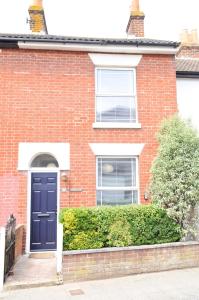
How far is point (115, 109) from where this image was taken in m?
9.55

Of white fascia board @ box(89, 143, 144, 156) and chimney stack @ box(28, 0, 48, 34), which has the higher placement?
chimney stack @ box(28, 0, 48, 34)

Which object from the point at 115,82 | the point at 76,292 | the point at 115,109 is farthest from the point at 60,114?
the point at 76,292

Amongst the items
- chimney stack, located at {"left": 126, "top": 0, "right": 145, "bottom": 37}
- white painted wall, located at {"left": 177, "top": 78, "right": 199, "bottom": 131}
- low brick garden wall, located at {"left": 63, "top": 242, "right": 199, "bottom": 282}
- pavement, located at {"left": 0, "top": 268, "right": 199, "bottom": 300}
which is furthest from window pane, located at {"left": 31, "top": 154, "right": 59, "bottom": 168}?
chimney stack, located at {"left": 126, "top": 0, "right": 145, "bottom": 37}

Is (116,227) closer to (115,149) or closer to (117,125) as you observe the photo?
(115,149)

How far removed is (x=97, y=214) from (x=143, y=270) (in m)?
1.59

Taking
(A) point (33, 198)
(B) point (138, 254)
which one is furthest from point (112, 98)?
(B) point (138, 254)

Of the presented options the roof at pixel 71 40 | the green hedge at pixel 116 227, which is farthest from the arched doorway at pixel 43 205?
the roof at pixel 71 40

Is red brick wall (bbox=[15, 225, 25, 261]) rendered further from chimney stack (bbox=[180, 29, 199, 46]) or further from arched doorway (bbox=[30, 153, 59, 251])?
chimney stack (bbox=[180, 29, 199, 46])

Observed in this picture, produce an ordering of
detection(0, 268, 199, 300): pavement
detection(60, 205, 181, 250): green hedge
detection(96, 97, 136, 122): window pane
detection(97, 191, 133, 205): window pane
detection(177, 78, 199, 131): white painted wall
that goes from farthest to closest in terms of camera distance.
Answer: detection(177, 78, 199, 131): white painted wall → detection(96, 97, 136, 122): window pane → detection(97, 191, 133, 205): window pane → detection(60, 205, 181, 250): green hedge → detection(0, 268, 199, 300): pavement

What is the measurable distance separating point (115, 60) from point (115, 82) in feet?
2.20

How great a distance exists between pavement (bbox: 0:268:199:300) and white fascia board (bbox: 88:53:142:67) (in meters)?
6.15

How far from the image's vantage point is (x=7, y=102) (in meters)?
9.07

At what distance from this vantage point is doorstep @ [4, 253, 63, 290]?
6.06 m

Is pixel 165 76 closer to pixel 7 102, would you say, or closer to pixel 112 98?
pixel 112 98
